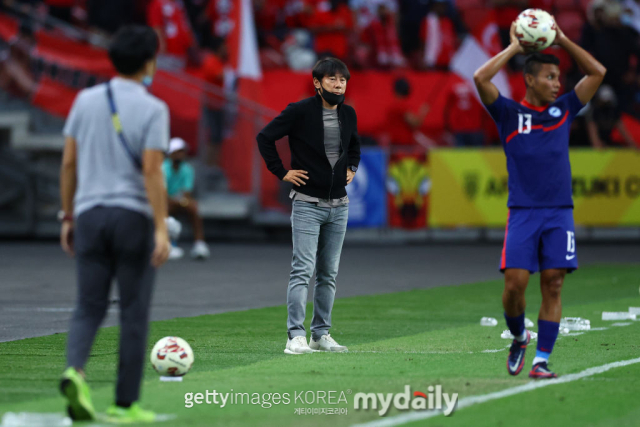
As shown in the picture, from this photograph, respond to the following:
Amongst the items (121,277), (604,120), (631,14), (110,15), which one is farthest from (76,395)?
(631,14)

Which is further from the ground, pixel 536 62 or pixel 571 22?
pixel 571 22

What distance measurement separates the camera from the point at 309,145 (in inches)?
342

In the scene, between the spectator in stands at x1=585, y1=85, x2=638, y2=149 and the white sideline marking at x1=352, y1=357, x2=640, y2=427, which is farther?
the spectator in stands at x1=585, y1=85, x2=638, y2=149

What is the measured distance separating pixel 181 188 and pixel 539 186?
42.1 feet

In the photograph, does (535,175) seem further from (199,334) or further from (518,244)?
(199,334)

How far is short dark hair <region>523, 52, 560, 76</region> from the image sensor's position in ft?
23.3

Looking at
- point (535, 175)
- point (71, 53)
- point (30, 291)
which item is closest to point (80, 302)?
point (535, 175)

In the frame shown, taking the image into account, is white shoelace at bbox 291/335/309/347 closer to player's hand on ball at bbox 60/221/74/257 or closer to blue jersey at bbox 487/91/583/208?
blue jersey at bbox 487/91/583/208

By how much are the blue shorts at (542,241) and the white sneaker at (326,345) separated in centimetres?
204

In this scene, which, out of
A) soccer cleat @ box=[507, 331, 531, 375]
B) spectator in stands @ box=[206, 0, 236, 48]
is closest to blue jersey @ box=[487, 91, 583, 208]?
soccer cleat @ box=[507, 331, 531, 375]

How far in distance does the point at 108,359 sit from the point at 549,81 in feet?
12.6

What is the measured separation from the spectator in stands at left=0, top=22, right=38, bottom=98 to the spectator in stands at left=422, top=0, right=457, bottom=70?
8.79 meters

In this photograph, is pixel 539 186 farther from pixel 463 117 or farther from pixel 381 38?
pixel 381 38

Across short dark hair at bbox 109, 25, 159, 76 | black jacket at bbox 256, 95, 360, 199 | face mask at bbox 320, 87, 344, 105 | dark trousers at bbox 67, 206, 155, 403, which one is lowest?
dark trousers at bbox 67, 206, 155, 403
